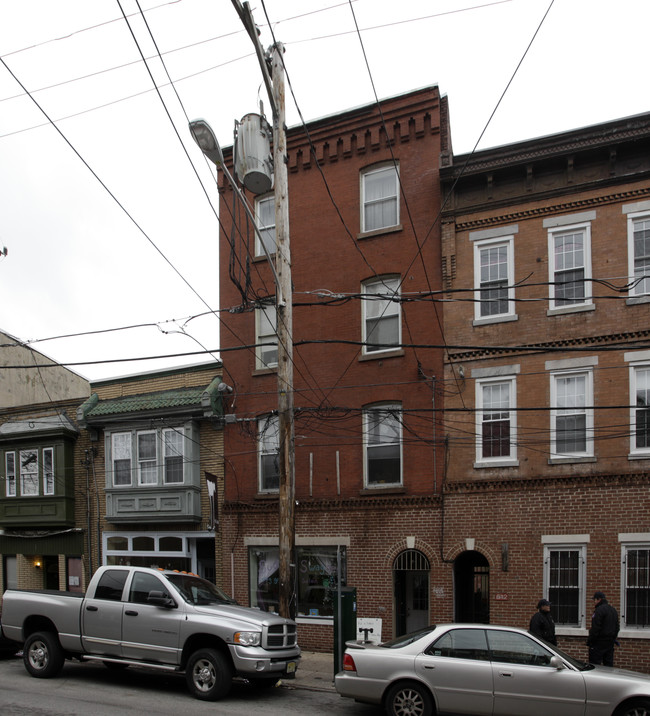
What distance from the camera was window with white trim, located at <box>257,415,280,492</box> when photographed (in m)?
19.3

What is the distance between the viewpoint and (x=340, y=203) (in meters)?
19.3

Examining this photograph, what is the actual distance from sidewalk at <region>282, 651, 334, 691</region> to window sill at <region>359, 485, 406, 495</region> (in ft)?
12.7

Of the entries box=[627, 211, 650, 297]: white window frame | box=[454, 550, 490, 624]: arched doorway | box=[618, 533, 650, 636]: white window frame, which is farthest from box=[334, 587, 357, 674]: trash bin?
box=[627, 211, 650, 297]: white window frame

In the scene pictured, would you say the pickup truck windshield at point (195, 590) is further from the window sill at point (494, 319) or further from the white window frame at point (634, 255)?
the white window frame at point (634, 255)

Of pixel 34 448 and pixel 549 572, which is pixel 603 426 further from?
pixel 34 448

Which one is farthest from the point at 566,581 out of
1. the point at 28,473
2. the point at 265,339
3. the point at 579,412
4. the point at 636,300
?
the point at 28,473

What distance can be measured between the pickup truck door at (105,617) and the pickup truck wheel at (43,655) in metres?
0.67

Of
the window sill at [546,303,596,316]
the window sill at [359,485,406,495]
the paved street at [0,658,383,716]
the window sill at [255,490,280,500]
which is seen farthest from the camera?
the window sill at [255,490,280,500]

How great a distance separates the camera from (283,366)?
12.7m

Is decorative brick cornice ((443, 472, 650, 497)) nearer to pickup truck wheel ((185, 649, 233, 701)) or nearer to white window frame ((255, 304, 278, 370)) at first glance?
white window frame ((255, 304, 278, 370))

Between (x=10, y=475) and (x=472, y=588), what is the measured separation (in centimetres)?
1471

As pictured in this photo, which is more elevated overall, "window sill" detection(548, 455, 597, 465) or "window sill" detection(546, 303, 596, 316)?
"window sill" detection(546, 303, 596, 316)

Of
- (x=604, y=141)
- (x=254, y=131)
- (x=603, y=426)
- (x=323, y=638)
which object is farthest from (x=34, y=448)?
(x=604, y=141)

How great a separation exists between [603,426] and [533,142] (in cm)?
658
